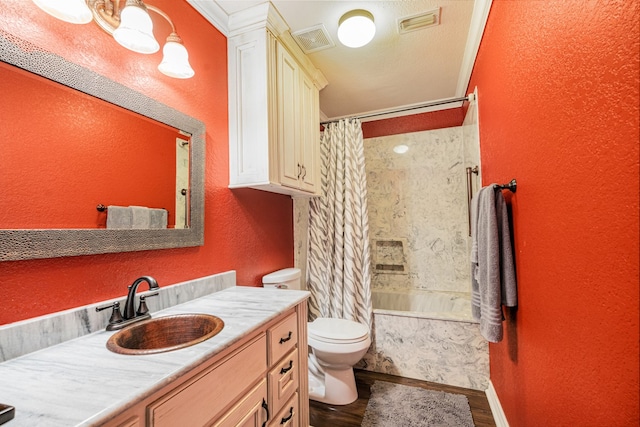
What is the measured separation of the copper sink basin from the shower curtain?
1434 millimetres

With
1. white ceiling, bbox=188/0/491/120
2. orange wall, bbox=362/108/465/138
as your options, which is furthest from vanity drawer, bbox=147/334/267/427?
orange wall, bbox=362/108/465/138

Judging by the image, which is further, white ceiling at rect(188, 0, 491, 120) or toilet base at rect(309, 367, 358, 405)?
toilet base at rect(309, 367, 358, 405)

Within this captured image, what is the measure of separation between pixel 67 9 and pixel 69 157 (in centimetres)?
46

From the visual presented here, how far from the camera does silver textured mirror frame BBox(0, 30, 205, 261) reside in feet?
2.78

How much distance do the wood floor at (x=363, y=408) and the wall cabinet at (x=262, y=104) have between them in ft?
4.85

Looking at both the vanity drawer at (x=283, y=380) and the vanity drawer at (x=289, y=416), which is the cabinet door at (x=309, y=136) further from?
the vanity drawer at (x=289, y=416)

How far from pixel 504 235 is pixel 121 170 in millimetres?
1664

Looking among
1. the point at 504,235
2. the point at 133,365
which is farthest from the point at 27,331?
the point at 504,235

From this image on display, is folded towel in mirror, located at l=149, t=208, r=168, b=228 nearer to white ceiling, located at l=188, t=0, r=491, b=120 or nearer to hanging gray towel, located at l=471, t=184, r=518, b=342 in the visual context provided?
white ceiling, located at l=188, t=0, r=491, b=120

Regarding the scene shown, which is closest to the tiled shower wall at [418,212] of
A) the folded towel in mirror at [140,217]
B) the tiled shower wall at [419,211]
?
the tiled shower wall at [419,211]

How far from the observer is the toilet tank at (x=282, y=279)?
77.3 inches

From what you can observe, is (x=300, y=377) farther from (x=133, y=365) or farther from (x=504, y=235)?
(x=504, y=235)

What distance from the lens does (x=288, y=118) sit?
1.86 m

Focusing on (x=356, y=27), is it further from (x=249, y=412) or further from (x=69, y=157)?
(x=249, y=412)
